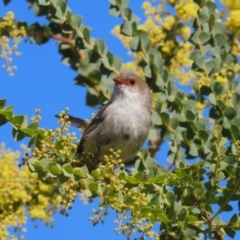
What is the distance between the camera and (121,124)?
193 inches

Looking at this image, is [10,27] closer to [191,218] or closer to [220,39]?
[220,39]

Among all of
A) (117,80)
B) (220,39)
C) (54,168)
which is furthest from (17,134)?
(220,39)

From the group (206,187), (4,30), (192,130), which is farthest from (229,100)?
(4,30)

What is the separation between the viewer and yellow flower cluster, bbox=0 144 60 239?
3.93m

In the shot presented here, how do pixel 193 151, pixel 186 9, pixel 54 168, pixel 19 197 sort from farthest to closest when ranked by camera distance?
pixel 186 9, pixel 193 151, pixel 19 197, pixel 54 168

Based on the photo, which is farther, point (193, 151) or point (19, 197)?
point (193, 151)

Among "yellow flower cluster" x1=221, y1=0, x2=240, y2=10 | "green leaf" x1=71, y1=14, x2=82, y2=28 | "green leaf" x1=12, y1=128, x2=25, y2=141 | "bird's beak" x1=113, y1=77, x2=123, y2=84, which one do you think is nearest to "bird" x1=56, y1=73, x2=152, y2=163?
"bird's beak" x1=113, y1=77, x2=123, y2=84

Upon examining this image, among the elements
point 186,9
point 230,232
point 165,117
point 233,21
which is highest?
point 186,9

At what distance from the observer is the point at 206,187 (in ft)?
11.6

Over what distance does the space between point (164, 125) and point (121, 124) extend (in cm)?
40

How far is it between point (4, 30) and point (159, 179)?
1.92 metres

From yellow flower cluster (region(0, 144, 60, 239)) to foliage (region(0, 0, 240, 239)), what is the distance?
0.39ft

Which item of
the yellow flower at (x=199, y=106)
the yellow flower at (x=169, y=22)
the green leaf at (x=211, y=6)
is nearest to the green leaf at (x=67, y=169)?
the green leaf at (x=211, y=6)

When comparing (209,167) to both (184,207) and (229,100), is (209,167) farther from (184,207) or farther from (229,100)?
(229,100)
